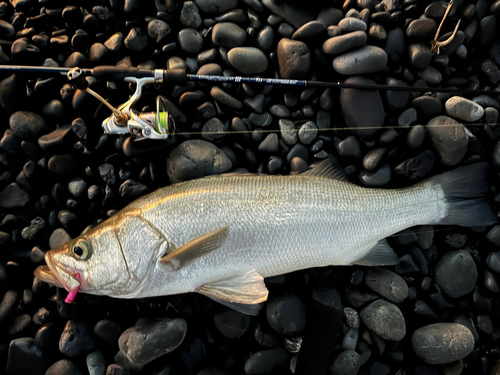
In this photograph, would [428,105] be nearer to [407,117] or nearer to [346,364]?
[407,117]

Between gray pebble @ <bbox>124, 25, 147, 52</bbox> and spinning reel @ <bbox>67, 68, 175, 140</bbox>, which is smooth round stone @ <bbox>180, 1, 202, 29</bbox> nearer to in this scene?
gray pebble @ <bbox>124, 25, 147, 52</bbox>

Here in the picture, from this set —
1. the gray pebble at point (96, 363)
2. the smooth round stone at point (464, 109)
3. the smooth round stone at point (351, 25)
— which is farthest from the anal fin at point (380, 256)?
the gray pebble at point (96, 363)

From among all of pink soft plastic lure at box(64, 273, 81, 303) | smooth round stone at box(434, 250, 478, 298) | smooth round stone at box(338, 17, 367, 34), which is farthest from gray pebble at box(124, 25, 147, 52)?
smooth round stone at box(434, 250, 478, 298)

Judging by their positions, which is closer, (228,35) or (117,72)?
(117,72)

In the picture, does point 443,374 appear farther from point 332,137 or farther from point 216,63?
point 216,63

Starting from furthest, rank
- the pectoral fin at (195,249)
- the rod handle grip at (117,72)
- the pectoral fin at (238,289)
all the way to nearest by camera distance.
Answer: the rod handle grip at (117,72)
the pectoral fin at (238,289)
the pectoral fin at (195,249)

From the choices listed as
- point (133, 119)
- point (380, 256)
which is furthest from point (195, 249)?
point (380, 256)

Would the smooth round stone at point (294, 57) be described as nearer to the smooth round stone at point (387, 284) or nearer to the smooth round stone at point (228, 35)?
the smooth round stone at point (228, 35)
